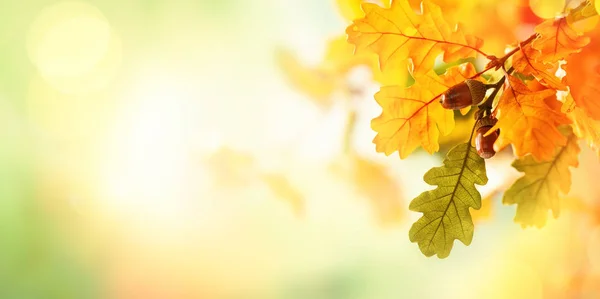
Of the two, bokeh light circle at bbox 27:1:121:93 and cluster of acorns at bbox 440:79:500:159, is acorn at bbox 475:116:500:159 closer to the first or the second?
cluster of acorns at bbox 440:79:500:159

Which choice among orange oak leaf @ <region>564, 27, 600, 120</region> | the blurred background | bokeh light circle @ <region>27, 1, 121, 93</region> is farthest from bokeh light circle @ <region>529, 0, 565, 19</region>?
bokeh light circle @ <region>27, 1, 121, 93</region>

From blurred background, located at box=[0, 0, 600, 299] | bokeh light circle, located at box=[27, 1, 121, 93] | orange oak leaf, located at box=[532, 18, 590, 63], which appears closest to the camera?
orange oak leaf, located at box=[532, 18, 590, 63]

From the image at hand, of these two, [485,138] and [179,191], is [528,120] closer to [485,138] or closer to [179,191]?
[485,138]

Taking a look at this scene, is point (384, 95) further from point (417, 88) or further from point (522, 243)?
point (522, 243)

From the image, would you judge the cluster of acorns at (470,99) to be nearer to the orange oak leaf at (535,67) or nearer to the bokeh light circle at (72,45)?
the orange oak leaf at (535,67)

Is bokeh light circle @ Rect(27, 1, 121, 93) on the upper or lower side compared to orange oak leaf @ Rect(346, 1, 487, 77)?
upper

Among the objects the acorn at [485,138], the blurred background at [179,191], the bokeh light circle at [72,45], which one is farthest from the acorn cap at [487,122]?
the bokeh light circle at [72,45]
